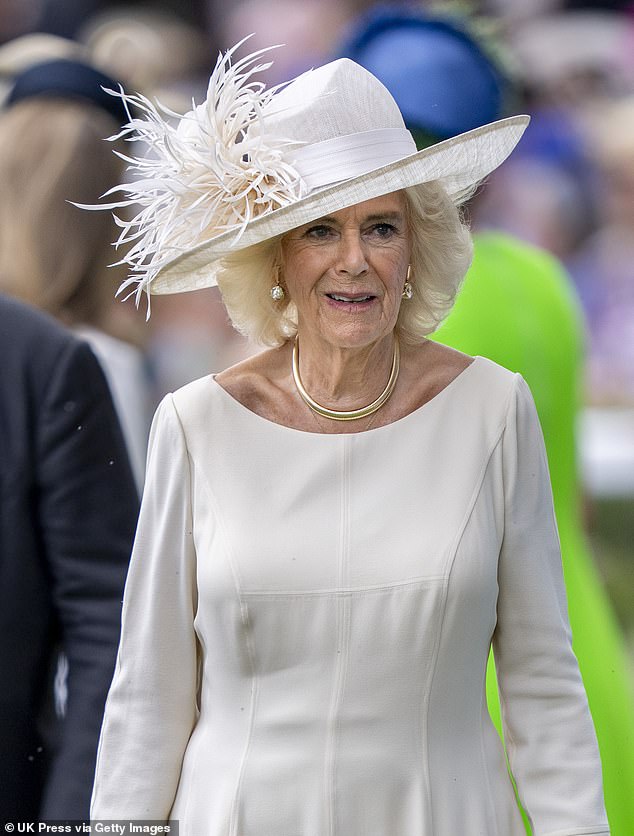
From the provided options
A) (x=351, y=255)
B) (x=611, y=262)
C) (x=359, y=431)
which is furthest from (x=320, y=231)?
(x=611, y=262)

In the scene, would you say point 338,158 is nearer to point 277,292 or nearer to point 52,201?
point 277,292

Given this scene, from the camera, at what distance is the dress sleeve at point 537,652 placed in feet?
7.15

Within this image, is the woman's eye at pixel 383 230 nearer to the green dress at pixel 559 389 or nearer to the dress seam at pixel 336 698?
the dress seam at pixel 336 698

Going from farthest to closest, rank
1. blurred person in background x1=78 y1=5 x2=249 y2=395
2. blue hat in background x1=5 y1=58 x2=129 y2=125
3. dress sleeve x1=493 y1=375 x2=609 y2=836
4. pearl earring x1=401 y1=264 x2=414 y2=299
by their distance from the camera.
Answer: blurred person in background x1=78 y1=5 x2=249 y2=395 < blue hat in background x1=5 y1=58 x2=129 y2=125 < pearl earring x1=401 y1=264 x2=414 y2=299 < dress sleeve x1=493 y1=375 x2=609 y2=836

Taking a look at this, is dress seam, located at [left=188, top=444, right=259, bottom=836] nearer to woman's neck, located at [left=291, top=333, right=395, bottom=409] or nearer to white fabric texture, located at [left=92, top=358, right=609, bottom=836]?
white fabric texture, located at [left=92, top=358, right=609, bottom=836]

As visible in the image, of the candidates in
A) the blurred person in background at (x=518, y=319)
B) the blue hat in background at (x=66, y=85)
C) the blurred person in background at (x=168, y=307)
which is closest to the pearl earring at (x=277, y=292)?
the blurred person in background at (x=518, y=319)

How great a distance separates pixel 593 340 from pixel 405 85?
152 inches

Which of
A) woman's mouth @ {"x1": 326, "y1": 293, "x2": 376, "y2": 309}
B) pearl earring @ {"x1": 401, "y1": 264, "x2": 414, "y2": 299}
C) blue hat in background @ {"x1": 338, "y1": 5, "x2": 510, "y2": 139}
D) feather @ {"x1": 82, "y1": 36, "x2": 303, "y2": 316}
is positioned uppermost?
blue hat in background @ {"x1": 338, "y1": 5, "x2": 510, "y2": 139}

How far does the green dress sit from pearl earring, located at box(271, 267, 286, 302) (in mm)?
725

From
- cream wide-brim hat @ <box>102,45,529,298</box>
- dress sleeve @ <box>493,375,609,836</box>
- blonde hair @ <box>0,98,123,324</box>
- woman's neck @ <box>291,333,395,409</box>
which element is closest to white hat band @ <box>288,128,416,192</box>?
cream wide-brim hat @ <box>102,45,529,298</box>

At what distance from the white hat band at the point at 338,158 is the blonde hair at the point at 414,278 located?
0.13 m

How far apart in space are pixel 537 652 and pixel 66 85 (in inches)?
85.8

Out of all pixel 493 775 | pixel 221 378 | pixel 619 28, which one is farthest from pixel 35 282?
pixel 619 28

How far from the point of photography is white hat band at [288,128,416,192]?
2143 millimetres
